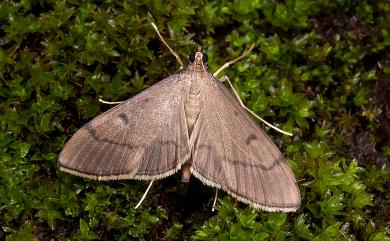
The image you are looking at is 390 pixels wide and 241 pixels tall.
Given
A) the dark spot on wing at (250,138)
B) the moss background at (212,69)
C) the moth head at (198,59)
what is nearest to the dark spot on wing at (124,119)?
the moss background at (212,69)

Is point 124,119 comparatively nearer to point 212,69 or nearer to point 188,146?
point 188,146

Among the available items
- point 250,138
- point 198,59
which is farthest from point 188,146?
point 198,59

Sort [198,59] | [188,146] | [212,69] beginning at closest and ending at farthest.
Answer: [188,146]
[198,59]
[212,69]

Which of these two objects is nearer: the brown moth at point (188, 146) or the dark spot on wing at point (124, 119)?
the brown moth at point (188, 146)

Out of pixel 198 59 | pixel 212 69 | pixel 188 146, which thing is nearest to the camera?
pixel 188 146

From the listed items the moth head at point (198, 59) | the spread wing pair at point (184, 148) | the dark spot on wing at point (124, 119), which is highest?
the moth head at point (198, 59)

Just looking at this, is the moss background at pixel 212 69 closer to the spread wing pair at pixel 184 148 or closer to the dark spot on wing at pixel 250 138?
the spread wing pair at pixel 184 148
